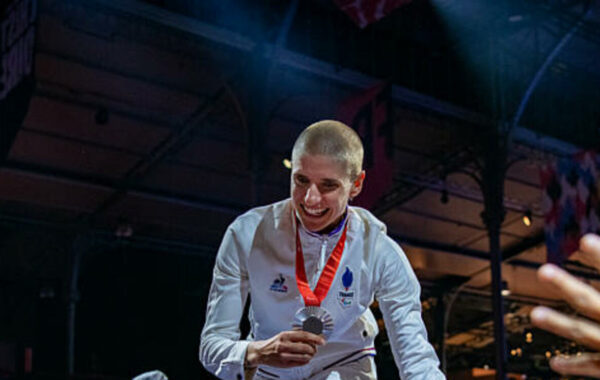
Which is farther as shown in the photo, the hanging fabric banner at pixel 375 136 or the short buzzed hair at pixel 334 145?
the hanging fabric banner at pixel 375 136

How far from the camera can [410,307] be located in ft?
8.98

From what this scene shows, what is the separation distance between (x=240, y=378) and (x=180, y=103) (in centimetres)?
941

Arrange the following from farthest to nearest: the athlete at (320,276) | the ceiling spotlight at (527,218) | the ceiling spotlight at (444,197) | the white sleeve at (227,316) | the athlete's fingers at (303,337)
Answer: the ceiling spotlight at (444,197) < the ceiling spotlight at (527,218) < the athlete at (320,276) < the white sleeve at (227,316) < the athlete's fingers at (303,337)

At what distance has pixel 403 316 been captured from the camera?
270 centimetres

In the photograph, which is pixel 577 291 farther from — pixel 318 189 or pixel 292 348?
pixel 318 189

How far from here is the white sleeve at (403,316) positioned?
2.56 metres

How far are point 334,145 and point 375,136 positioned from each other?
20.3 feet

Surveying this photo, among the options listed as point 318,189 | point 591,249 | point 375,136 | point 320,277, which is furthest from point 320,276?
point 375,136

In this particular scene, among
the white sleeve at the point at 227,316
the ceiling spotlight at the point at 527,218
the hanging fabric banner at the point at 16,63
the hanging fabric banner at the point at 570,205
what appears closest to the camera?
the white sleeve at the point at 227,316

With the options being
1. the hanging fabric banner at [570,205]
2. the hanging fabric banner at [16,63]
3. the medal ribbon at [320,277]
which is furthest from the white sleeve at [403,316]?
the hanging fabric banner at [570,205]

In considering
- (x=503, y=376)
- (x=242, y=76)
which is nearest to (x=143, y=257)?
(x=242, y=76)

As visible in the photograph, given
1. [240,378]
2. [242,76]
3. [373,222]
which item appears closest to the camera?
[240,378]

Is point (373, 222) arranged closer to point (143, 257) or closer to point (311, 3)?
point (311, 3)

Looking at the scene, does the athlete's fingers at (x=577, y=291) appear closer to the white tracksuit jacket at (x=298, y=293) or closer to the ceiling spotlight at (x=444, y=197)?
the white tracksuit jacket at (x=298, y=293)
